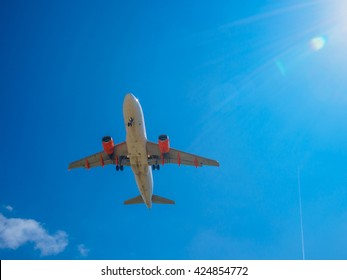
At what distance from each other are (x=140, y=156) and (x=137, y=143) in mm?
2428

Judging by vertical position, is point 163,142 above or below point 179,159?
above

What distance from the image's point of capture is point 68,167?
A: 181 ft

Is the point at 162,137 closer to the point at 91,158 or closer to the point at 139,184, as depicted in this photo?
the point at 139,184

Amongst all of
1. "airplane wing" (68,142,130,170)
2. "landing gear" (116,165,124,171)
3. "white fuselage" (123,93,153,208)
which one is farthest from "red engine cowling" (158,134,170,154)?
"landing gear" (116,165,124,171)

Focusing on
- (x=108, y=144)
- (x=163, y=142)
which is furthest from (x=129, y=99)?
(x=108, y=144)

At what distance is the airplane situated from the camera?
46.7 meters

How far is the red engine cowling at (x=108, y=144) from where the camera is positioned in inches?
2016

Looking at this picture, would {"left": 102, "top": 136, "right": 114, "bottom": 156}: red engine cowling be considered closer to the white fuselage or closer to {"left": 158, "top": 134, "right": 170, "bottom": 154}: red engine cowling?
the white fuselage

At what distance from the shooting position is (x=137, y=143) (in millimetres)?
47375

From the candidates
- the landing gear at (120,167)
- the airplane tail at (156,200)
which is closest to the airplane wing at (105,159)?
the landing gear at (120,167)

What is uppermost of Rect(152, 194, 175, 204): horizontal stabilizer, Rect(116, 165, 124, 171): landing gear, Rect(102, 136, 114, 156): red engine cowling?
Rect(102, 136, 114, 156): red engine cowling

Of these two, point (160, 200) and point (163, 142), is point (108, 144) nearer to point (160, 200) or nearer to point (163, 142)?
point (163, 142)

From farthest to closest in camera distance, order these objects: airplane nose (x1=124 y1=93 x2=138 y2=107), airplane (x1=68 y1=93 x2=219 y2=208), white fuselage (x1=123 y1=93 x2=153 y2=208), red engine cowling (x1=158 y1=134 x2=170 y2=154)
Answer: red engine cowling (x1=158 y1=134 x2=170 y2=154), airplane (x1=68 y1=93 x2=219 y2=208), white fuselage (x1=123 y1=93 x2=153 y2=208), airplane nose (x1=124 y1=93 x2=138 y2=107)

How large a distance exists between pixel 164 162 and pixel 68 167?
14171 mm
